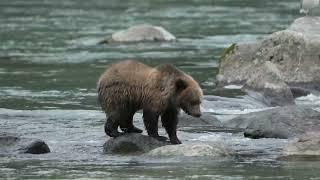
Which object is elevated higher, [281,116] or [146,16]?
[281,116]

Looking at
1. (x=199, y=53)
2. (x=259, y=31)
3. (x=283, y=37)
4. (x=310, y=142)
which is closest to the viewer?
(x=310, y=142)

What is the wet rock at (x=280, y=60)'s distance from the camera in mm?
18953

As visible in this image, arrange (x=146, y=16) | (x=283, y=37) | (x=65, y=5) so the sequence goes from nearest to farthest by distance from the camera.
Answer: (x=283, y=37) < (x=146, y=16) < (x=65, y=5)

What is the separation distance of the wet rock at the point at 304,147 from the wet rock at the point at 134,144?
4.54 feet

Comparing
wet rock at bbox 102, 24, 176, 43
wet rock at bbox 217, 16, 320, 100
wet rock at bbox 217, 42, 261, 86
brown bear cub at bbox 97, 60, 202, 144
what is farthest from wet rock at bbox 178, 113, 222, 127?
wet rock at bbox 102, 24, 176, 43

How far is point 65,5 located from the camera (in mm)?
39188

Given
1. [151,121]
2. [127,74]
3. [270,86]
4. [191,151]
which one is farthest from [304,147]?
[270,86]

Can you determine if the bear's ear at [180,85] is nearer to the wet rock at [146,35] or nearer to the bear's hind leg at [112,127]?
the bear's hind leg at [112,127]

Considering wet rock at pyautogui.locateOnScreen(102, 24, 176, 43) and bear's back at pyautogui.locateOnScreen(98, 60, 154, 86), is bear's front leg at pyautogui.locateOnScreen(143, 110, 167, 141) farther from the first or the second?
wet rock at pyautogui.locateOnScreen(102, 24, 176, 43)

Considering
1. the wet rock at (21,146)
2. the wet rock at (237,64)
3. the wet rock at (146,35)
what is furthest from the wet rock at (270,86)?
the wet rock at (146,35)

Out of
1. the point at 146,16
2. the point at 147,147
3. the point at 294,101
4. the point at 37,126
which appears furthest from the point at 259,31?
the point at 147,147

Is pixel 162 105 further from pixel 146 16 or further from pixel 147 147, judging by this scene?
pixel 146 16

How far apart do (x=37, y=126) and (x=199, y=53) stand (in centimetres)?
1061

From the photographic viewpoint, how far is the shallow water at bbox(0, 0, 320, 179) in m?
11.2
